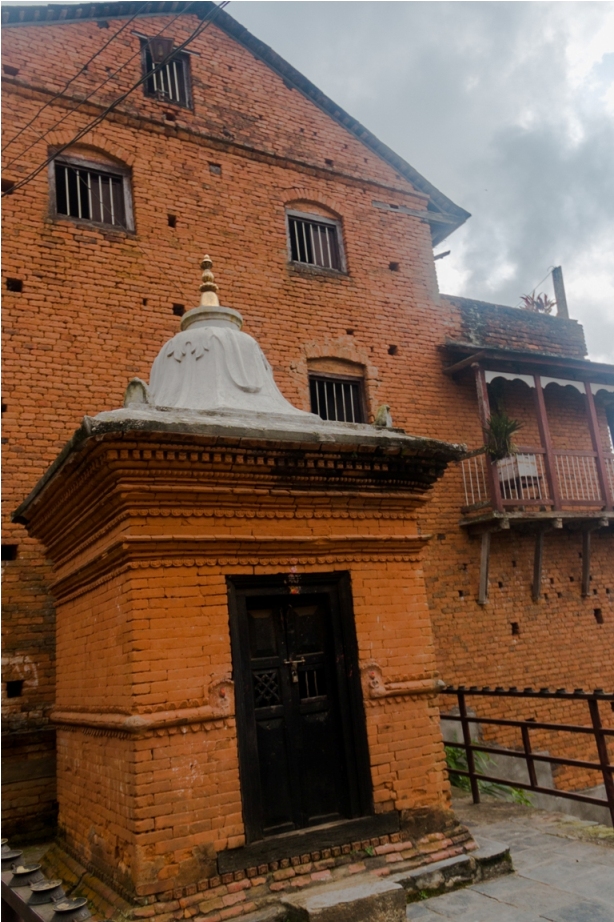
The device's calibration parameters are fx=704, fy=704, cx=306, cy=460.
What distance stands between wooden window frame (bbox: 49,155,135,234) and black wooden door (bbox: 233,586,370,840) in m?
6.99

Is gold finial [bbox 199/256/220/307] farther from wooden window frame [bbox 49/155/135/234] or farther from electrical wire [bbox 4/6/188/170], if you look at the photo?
electrical wire [bbox 4/6/188/170]

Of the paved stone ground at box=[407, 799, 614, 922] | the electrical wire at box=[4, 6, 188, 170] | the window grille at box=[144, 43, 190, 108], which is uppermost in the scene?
the window grille at box=[144, 43, 190, 108]

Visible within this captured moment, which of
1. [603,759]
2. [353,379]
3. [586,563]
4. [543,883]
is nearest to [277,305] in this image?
[353,379]

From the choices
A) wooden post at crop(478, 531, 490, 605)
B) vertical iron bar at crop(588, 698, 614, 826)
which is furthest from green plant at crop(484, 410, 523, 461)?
vertical iron bar at crop(588, 698, 614, 826)

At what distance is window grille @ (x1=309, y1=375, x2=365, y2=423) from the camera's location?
11.3 meters

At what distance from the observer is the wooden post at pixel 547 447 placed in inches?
450

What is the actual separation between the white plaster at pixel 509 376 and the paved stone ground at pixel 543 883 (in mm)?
7095

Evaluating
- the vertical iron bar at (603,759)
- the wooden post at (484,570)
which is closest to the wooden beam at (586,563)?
the wooden post at (484,570)

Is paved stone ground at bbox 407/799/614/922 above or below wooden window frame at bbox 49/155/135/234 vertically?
below

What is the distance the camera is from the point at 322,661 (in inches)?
217

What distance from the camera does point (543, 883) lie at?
5.05 meters

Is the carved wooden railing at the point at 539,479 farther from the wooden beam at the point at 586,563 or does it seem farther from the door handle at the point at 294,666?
the door handle at the point at 294,666

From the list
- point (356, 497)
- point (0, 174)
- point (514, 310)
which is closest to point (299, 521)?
point (356, 497)

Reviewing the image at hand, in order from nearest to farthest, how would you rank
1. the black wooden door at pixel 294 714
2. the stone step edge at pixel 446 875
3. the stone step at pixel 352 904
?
the stone step at pixel 352 904 < the stone step edge at pixel 446 875 < the black wooden door at pixel 294 714
